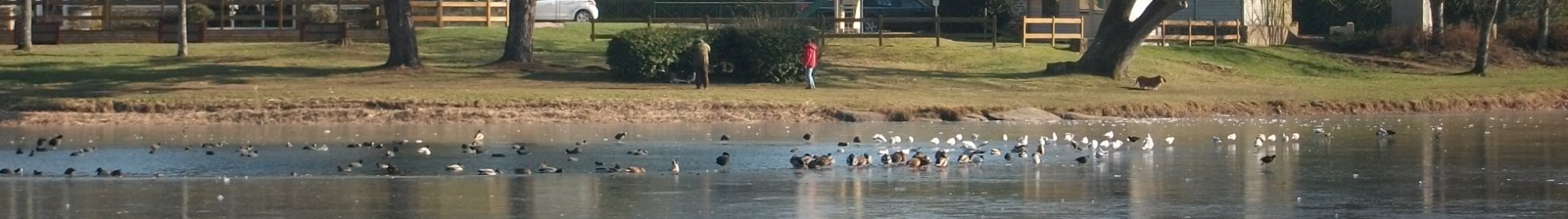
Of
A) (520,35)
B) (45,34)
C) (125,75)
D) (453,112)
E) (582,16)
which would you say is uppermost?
(582,16)

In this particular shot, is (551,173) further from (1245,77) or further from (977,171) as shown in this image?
(1245,77)

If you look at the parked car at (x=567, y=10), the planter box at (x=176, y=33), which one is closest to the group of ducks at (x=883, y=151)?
the planter box at (x=176, y=33)

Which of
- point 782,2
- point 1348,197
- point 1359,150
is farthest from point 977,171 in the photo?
point 782,2

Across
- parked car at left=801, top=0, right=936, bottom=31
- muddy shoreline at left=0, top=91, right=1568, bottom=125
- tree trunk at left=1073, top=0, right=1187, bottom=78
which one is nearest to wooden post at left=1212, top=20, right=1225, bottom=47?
parked car at left=801, top=0, right=936, bottom=31

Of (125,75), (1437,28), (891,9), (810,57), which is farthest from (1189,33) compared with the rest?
(125,75)

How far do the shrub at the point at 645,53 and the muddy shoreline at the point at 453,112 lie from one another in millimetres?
4012

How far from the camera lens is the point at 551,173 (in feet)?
56.7

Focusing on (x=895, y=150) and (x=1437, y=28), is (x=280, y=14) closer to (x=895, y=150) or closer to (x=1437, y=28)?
(x=1437, y=28)

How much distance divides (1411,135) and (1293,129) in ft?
7.25

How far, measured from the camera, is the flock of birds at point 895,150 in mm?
17766

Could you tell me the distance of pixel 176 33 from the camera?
43.8 m

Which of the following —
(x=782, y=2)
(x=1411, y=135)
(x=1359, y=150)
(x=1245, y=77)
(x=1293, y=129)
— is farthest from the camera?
(x=782, y=2)

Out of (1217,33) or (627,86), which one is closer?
(627,86)

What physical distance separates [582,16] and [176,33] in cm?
1465
